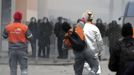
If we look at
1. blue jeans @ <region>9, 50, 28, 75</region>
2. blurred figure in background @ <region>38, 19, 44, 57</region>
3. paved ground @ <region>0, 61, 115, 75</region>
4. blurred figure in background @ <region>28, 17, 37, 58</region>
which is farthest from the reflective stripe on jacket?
blurred figure in background @ <region>38, 19, 44, 57</region>

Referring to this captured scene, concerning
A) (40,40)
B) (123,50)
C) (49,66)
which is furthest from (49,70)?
(123,50)

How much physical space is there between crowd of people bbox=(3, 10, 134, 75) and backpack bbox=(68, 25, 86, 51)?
0.04 metres

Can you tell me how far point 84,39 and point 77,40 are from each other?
199 mm

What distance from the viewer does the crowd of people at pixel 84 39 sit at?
8.81 metres

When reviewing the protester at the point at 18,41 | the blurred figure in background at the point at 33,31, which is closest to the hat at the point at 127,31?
the protester at the point at 18,41

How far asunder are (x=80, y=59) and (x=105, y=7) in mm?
16709

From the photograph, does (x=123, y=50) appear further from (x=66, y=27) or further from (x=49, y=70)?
(x=49, y=70)

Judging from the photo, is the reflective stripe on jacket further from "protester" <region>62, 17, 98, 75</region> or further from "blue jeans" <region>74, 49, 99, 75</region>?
"blue jeans" <region>74, 49, 99, 75</region>

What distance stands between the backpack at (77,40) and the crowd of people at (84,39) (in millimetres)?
44

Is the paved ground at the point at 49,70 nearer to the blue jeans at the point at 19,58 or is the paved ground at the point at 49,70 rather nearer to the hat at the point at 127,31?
the blue jeans at the point at 19,58

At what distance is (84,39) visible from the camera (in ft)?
41.7

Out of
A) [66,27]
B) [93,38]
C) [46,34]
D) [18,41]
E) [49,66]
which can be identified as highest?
[66,27]

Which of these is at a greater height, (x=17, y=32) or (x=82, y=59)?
(x=17, y=32)

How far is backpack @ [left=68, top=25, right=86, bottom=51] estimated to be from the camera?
41.1 ft
